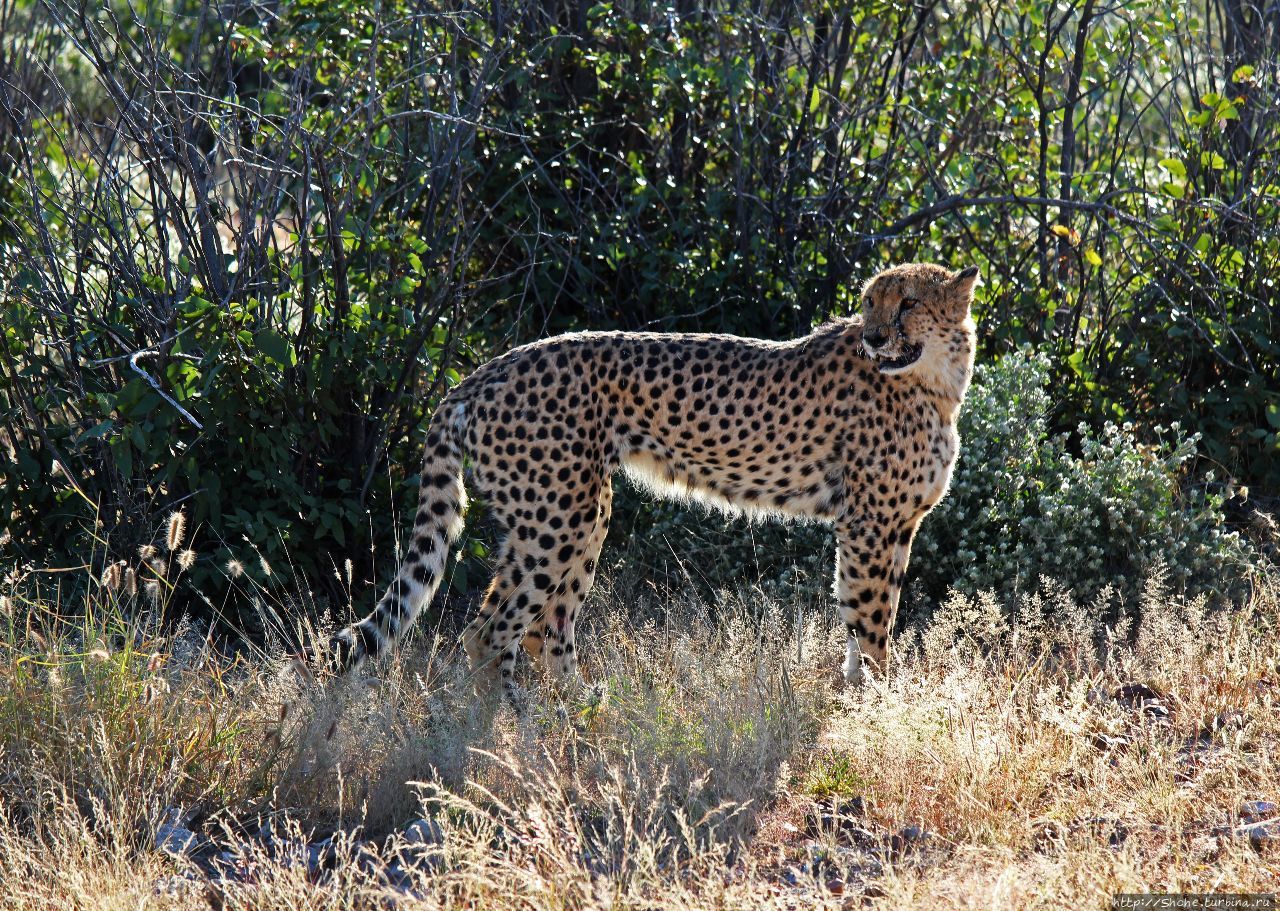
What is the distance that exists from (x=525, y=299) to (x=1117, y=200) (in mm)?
2795

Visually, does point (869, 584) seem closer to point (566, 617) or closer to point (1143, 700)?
point (1143, 700)

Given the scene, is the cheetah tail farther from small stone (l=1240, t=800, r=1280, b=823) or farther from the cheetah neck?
small stone (l=1240, t=800, r=1280, b=823)

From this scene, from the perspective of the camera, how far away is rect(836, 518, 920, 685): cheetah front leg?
15.5 ft

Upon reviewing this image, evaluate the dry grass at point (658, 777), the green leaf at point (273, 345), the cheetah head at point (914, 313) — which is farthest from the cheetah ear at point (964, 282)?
the green leaf at point (273, 345)

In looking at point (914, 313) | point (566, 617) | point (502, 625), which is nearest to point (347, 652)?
point (502, 625)

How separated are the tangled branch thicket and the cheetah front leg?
1401 mm

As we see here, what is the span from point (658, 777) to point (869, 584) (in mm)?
1264

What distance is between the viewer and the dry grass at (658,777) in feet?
10.3

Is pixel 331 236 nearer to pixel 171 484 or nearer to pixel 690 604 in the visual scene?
pixel 171 484

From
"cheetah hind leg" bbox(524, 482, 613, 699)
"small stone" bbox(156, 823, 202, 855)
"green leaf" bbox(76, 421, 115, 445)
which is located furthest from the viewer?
"cheetah hind leg" bbox(524, 482, 613, 699)

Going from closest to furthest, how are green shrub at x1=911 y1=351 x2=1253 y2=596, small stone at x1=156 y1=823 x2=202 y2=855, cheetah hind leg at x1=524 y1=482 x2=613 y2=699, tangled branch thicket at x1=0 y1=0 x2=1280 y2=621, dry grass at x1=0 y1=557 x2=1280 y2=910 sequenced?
dry grass at x1=0 y1=557 x2=1280 y2=910 → small stone at x1=156 y1=823 x2=202 y2=855 → cheetah hind leg at x1=524 y1=482 x2=613 y2=699 → tangled branch thicket at x1=0 y1=0 x2=1280 y2=621 → green shrub at x1=911 y1=351 x2=1253 y2=596

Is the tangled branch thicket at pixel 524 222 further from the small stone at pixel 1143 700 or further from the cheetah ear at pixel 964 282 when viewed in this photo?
the small stone at pixel 1143 700

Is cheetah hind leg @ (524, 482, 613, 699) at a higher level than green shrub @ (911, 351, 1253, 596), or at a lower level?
lower

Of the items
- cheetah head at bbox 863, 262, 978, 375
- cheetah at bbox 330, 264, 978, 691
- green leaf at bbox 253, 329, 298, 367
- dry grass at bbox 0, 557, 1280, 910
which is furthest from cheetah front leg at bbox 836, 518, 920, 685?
green leaf at bbox 253, 329, 298, 367
